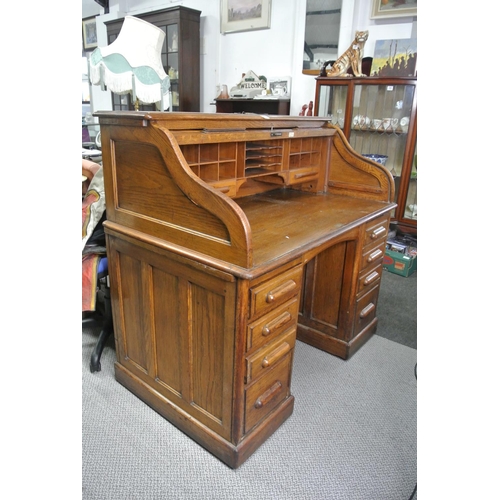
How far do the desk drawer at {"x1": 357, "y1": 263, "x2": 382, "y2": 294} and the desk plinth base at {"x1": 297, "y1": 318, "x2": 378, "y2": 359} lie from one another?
27cm

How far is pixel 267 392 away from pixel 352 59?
9.33 feet

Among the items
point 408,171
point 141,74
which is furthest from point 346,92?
point 141,74

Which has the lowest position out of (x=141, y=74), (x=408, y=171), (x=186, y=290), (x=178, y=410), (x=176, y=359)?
(x=178, y=410)

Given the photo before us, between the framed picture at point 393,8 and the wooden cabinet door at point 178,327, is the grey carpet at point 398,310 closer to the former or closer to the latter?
the wooden cabinet door at point 178,327

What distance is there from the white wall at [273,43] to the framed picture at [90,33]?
1.34 m

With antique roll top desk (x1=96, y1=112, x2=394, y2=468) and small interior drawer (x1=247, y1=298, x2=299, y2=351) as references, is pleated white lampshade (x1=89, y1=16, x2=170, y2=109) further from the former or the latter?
small interior drawer (x1=247, y1=298, x2=299, y2=351)

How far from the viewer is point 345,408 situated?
1846 millimetres

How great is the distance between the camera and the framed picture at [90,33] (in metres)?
6.02

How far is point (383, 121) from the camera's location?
3404mm

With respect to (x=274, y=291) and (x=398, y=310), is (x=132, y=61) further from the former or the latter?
(x=398, y=310)

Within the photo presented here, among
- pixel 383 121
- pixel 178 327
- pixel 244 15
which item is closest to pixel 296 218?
pixel 178 327
